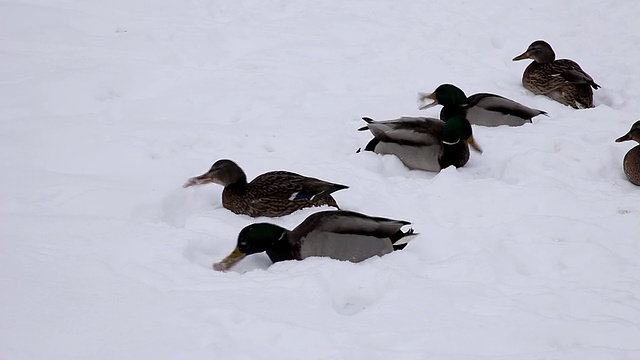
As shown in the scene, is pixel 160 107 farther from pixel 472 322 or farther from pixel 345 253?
pixel 472 322

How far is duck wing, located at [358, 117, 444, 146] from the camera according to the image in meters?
5.67

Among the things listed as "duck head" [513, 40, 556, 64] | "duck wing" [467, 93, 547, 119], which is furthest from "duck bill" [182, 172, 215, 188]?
"duck head" [513, 40, 556, 64]

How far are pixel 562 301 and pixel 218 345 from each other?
1710 millimetres

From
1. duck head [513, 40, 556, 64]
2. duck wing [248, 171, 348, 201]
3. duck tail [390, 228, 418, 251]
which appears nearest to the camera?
duck tail [390, 228, 418, 251]

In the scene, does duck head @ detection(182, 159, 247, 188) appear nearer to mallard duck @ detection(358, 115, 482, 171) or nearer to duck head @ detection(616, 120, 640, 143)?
mallard duck @ detection(358, 115, 482, 171)

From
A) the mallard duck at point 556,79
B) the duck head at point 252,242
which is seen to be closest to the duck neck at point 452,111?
the mallard duck at point 556,79

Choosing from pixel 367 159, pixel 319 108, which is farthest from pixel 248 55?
pixel 367 159

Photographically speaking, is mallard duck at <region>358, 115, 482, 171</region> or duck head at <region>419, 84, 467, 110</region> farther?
duck head at <region>419, 84, 467, 110</region>

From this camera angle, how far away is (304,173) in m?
5.33

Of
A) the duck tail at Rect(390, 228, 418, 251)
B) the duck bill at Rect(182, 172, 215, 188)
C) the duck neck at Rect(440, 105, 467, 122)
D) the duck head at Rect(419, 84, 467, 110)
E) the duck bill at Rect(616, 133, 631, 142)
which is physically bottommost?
the duck bill at Rect(182, 172, 215, 188)

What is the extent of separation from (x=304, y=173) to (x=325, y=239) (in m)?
1.36

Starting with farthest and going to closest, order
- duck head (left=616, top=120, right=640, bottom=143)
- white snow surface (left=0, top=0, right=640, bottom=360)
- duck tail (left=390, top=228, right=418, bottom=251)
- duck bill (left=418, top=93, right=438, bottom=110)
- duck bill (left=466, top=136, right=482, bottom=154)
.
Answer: duck bill (left=418, top=93, right=438, bottom=110) < duck bill (left=466, top=136, right=482, bottom=154) < duck head (left=616, top=120, right=640, bottom=143) < duck tail (left=390, top=228, right=418, bottom=251) < white snow surface (left=0, top=0, right=640, bottom=360)

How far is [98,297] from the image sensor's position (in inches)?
132

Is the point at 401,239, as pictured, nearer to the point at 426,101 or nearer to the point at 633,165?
the point at 633,165
